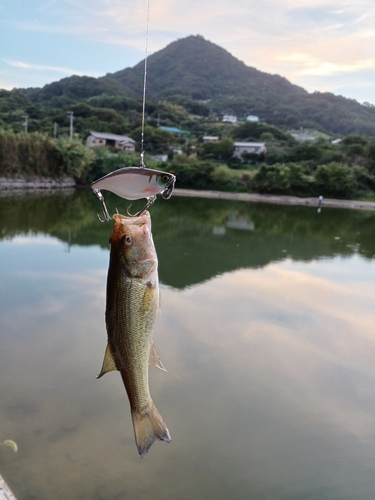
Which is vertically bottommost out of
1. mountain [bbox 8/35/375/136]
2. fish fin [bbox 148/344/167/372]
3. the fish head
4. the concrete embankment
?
→ the concrete embankment

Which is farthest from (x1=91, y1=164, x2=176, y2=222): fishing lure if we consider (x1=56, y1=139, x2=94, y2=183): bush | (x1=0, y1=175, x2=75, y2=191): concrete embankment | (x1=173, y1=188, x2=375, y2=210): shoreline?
(x1=56, y1=139, x2=94, y2=183): bush

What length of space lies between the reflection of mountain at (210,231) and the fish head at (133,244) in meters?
6.71

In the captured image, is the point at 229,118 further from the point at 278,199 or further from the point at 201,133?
the point at 278,199

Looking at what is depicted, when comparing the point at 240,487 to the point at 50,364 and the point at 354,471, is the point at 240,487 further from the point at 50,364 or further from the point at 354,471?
the point at 50,364

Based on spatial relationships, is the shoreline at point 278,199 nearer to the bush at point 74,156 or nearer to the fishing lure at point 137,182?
the bush at point 74,156

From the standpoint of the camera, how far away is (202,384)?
4652mm

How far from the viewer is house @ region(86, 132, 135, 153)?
34.9 m

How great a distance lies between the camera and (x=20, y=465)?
3268mm

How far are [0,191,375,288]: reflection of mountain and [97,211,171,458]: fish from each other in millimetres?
6599

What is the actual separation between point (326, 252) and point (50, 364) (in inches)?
367

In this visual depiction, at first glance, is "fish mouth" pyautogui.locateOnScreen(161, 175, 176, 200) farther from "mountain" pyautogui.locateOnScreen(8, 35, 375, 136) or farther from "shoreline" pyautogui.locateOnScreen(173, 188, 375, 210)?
"mountain" pyautogui.locateOnScreen(8, 35, 375, 136)

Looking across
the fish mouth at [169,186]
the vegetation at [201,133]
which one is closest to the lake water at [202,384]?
the fish mouth at [169,186]

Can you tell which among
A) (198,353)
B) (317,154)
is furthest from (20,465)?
(317,154)

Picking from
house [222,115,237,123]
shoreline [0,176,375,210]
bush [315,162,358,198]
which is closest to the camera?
shoreline [0,176,375,210]
